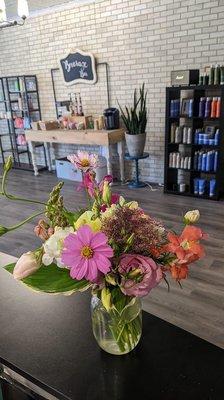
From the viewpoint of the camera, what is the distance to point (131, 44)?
5.26 metres

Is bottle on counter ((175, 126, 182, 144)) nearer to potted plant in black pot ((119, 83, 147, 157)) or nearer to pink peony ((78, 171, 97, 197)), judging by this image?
potted plant in black pot ((119, 83, 147, 157))

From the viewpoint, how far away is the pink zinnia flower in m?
0.77

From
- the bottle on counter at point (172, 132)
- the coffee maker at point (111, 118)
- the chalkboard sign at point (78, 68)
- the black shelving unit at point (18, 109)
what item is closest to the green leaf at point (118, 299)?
the bottle on counter at point (172, 132)

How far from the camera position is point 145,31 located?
5.07 meters

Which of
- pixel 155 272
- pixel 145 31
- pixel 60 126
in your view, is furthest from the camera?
pixel 60 126

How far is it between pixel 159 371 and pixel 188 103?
13.9 ft

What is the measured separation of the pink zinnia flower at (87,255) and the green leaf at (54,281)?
0.10 metres

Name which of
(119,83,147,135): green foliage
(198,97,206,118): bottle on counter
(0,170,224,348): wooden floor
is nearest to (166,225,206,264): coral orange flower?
(0,170,224,348): wooden floor

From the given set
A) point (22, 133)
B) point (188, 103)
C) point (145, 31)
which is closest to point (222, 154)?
point (188, 103)

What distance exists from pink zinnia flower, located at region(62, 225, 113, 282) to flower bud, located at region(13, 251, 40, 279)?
0.09 meters

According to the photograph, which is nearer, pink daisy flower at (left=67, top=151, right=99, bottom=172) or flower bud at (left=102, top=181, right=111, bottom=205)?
flower bud at (left=102, top=181, right=111, bottom=205)

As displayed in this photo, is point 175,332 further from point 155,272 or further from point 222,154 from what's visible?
point 222,154

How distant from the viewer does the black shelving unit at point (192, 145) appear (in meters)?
4.57

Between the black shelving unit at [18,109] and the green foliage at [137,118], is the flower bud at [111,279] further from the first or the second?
the black shelving unit at [18,109]
